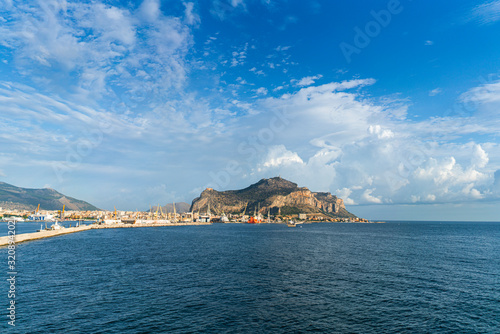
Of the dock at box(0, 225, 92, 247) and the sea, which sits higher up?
the sea

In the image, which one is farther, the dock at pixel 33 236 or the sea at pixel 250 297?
the dock at pixel 33 236

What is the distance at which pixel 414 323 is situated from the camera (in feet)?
96.8

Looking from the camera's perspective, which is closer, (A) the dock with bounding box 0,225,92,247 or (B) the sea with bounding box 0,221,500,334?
(B) the sea with bounding box 0,221,500,334

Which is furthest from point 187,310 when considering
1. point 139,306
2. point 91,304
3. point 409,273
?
point 409,273

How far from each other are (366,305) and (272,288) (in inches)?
556

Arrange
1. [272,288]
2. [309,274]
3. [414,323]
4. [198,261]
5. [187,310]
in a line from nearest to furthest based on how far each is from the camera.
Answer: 1. [414,323]
2. [187,310]
3. [272,288]
4. [309,274]
5. [198,261]

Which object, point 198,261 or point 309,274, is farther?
point 198,261

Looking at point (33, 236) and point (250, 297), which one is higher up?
point (250, 297)

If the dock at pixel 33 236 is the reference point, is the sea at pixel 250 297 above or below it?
above

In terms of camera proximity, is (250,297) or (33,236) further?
(33,236)

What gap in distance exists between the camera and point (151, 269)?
55.0 meters

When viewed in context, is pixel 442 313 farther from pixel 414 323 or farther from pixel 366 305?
pixel 366 305

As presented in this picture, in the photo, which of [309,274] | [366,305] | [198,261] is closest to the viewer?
[366,305]

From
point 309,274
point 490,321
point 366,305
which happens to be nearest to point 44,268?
point 309,274
